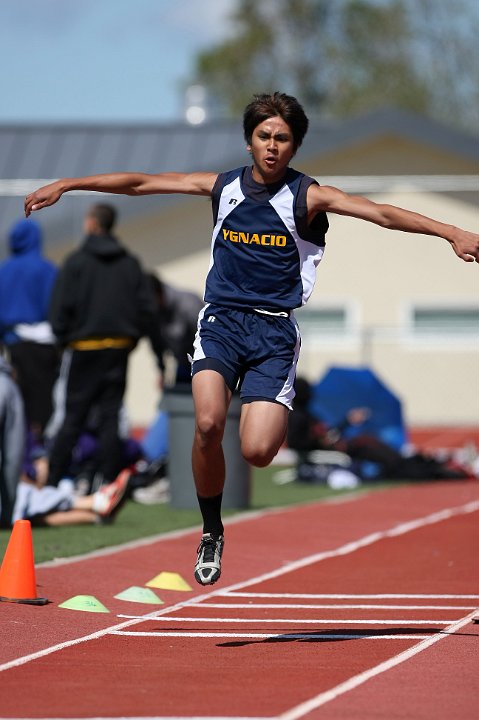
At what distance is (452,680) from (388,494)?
31.9 feet

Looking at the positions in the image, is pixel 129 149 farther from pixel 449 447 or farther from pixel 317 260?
pixel 317 260

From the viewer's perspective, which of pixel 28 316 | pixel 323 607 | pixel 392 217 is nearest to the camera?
pixel 392 217

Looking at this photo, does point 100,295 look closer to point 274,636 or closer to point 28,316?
point 28,316

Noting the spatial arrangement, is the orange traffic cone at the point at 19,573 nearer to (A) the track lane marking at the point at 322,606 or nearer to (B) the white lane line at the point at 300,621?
(B) the white lane line at the point at 300,621

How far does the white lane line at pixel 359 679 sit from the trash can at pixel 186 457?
6130mm

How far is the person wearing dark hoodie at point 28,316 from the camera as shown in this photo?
43.8ft

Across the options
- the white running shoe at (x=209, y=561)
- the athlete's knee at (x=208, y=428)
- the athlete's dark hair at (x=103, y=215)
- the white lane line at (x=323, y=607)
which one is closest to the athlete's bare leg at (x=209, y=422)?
the athlete's knee at (x=208, y=428)

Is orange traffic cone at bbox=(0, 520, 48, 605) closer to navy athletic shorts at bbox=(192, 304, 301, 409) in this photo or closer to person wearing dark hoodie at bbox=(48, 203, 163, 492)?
navy athletic shorts at bbox=(192, 304, 301, 409)

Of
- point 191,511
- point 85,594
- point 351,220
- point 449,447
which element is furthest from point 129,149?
point 85,594

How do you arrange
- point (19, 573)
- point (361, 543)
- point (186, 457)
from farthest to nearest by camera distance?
point (186, 457)
point (361, 543)
point (19, 573)

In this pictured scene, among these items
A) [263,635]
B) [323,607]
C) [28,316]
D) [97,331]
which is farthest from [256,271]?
[28,316]

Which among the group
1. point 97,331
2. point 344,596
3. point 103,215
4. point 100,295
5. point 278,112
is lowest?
point 344,596

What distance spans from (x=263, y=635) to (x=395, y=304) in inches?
834

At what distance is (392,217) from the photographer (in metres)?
6.80
